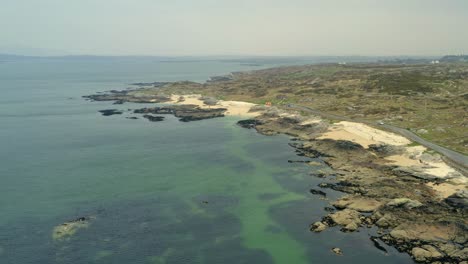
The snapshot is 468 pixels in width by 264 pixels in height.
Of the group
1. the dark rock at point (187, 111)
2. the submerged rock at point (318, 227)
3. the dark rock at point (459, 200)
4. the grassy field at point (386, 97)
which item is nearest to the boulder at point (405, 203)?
the dark rock at point (459, 200)

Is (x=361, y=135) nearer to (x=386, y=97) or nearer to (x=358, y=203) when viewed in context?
(x=358, y=203)

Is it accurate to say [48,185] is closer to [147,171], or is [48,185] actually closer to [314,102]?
[147,171]

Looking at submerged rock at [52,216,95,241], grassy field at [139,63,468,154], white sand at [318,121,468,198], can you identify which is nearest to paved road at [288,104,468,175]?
white sand at [318,121,468,198]

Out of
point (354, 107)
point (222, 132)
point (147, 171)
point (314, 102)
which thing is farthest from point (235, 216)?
point (314, 102)

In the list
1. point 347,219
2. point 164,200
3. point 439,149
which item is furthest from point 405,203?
point 164,200

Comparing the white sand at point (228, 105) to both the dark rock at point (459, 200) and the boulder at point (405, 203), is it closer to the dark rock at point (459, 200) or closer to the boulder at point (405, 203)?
the boulder at point (405, 203)

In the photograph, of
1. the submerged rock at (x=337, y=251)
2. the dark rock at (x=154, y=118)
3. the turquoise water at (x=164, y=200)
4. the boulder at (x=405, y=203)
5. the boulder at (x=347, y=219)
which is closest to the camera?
the submerged rock at (x=337, y=251)

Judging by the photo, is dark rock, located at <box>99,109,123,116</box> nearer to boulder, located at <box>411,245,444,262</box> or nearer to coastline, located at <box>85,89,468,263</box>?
coastline, located at <box>85,89,468,263</box>
